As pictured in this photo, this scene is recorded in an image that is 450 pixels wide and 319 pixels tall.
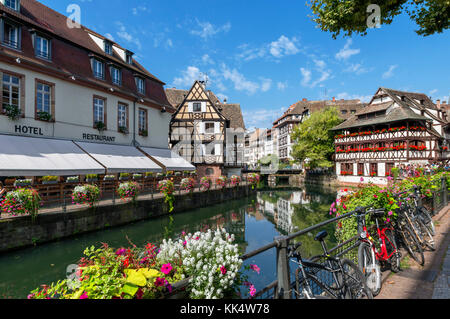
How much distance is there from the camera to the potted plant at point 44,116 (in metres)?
13.0

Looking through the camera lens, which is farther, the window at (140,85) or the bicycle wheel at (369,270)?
the window at (140,85)

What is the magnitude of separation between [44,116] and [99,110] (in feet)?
12.9

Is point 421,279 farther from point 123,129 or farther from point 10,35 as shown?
point 123,129

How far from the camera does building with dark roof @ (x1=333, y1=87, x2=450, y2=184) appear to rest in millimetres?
28797

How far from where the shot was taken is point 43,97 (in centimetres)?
1336

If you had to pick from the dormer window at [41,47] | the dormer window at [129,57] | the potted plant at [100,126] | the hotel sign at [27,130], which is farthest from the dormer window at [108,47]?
the hotel sign at [27,130]

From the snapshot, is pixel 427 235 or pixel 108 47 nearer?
pixel 427 235

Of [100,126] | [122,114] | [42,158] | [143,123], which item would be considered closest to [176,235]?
[42,158]

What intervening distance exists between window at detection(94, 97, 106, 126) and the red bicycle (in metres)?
16.6

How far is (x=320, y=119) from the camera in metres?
40.7

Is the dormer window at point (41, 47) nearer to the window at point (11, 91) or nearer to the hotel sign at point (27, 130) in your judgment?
the window at point (11, 91)

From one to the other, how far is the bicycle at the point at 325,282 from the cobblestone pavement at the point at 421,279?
616 millimetres

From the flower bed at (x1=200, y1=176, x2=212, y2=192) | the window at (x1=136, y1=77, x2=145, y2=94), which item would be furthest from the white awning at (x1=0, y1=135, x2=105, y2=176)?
the flower bed at (x1=200, y1=176, x2=212, y2=192)

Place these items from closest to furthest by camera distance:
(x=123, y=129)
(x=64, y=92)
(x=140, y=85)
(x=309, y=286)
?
(x=309, y=286) → (x=64, y=92) → (x=123, y=129) → (x=140, y=85)
